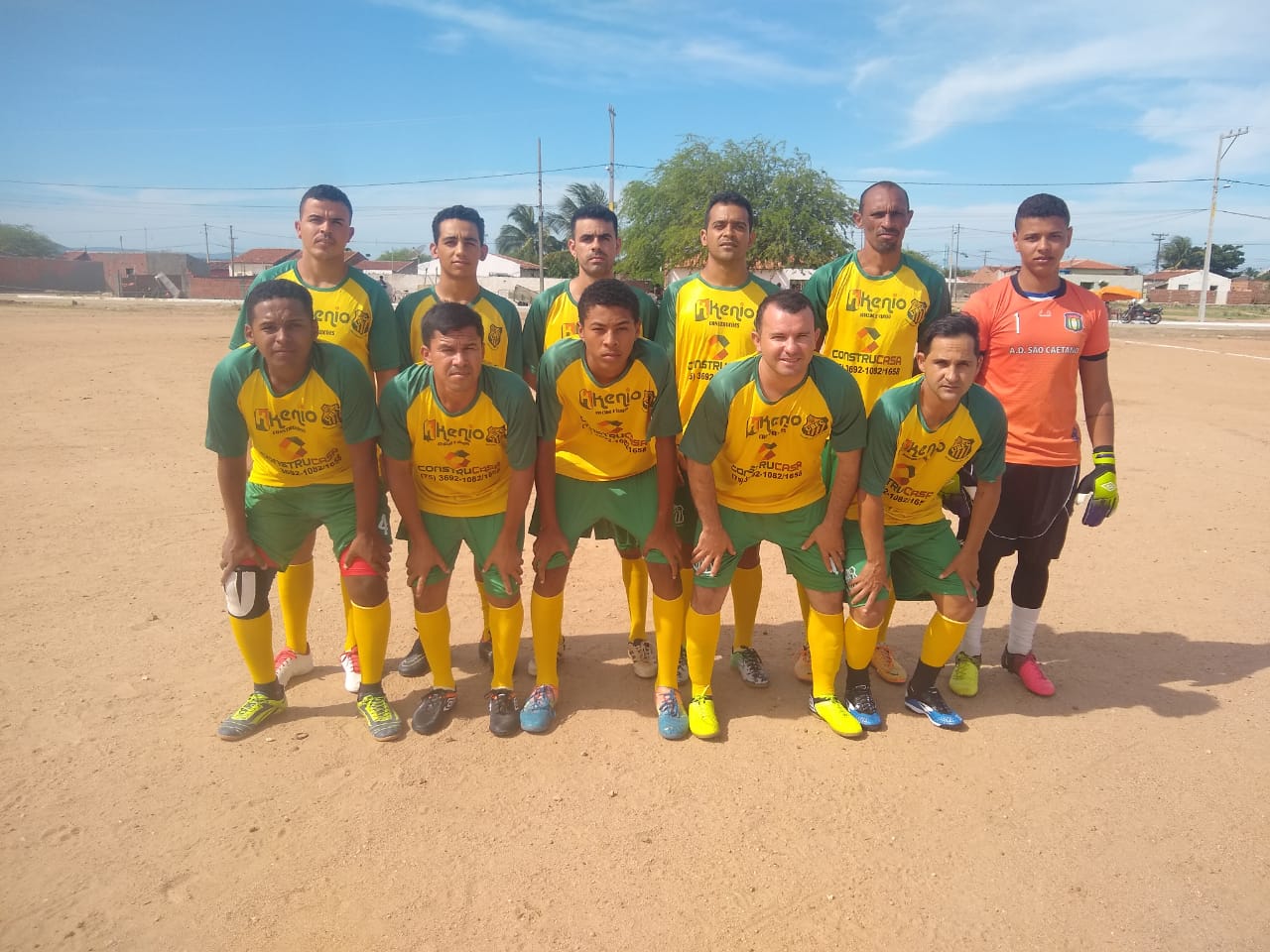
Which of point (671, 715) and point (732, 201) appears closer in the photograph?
point (671, 715)

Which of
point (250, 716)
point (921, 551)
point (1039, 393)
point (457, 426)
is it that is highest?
point (1039, 393)

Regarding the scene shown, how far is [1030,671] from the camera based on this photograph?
13.3 feet

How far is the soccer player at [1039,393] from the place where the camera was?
12.5 ft

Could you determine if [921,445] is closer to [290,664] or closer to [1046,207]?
[1046,207]

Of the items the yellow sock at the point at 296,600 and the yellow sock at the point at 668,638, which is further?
the yellow sock at the point at 296,600

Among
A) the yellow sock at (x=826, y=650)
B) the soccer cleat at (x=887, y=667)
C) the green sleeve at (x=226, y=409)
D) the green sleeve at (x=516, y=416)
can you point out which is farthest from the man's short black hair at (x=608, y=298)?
the soccer cleat at (x=887, y=667)

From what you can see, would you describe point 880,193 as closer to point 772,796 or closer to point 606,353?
point 606,353

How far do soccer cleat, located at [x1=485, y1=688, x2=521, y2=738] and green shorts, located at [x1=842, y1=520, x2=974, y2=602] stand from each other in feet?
5.65

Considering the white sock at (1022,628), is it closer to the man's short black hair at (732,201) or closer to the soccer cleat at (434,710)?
the man's short black hair at (732,201)

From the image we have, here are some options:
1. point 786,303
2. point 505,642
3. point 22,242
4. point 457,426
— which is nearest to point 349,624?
point 505,642

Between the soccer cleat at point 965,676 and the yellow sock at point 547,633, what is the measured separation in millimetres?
2074

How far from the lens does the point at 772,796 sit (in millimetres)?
3150

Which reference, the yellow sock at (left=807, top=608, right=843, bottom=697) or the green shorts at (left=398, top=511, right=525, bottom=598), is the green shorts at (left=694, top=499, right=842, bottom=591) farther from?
the green shorts at (left=398, top=511, right=525, bottom=598)

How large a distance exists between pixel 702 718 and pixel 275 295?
2.66 meters
